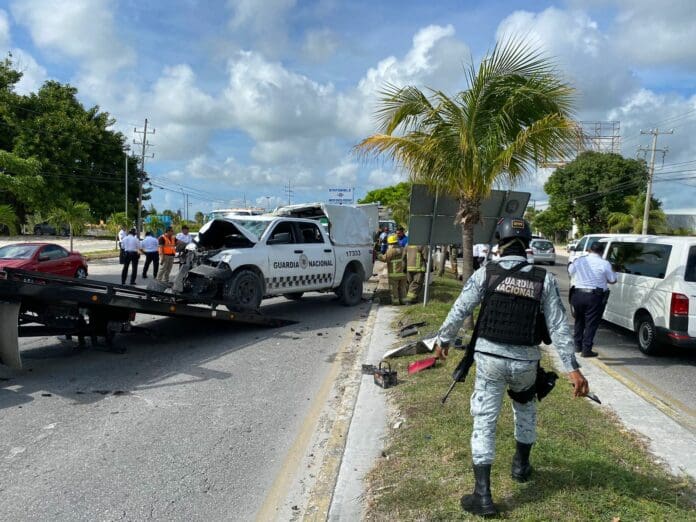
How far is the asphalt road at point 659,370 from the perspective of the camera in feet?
19.3

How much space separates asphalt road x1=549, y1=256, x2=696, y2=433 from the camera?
5.89 metres

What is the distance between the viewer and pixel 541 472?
3.68 metres

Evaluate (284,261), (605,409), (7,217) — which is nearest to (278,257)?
(284,261)

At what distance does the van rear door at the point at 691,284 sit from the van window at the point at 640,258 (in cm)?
36

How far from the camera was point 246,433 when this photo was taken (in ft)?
16.0

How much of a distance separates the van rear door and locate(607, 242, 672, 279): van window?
1.19 ft

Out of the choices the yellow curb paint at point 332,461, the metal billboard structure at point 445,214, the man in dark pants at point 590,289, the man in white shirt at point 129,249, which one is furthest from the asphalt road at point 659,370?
the man in white shirt at point 129,249

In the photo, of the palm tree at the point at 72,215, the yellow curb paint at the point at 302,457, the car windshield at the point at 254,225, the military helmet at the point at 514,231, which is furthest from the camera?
the palm tree at the point at 72,215

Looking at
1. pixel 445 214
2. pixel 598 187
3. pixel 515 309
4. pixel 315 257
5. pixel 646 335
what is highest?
pixel 598 187

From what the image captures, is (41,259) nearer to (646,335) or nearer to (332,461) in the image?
(332,461)

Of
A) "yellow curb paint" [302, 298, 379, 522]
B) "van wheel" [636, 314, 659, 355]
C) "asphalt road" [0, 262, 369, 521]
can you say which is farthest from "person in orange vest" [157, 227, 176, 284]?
"van wheel" [636, 314, 659, 355]

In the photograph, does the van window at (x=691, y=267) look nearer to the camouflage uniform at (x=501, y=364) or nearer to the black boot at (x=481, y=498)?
the camouflage uniform at (x=501, y=364)

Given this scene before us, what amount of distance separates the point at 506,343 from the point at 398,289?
9.53 metres

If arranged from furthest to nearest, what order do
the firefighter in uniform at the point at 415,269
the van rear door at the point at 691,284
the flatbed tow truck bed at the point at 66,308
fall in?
the firefighter in uniform at the point at 415,269 < the van rear door at the point at 691,284 < the flatbed tow truck bed at the point at 66,308
